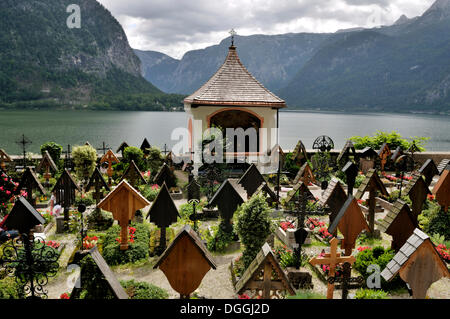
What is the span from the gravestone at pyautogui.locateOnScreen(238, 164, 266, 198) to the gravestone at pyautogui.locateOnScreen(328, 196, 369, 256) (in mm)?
5165

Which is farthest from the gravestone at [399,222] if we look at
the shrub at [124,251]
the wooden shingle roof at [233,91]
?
the wooden shingle roof at [233,91]

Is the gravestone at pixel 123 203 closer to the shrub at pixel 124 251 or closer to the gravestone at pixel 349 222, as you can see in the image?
the shrub at pixel 124 251

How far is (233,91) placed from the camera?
57.8 ft

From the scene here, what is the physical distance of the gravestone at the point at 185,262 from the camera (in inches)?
176

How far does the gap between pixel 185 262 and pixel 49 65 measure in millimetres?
120270

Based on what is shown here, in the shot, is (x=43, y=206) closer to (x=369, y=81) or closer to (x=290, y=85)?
(x=369, y=81)

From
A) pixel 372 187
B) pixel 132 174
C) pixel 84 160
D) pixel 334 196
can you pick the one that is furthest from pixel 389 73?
pixel 334 196

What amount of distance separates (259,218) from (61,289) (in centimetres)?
413

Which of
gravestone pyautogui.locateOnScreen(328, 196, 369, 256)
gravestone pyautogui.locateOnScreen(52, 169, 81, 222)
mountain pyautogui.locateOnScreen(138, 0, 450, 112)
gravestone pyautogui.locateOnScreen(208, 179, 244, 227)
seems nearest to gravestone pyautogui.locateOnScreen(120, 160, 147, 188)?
gravestone pyautogui.locateOnScreen(52, 169, 81, 222)

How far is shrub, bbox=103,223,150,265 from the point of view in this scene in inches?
317

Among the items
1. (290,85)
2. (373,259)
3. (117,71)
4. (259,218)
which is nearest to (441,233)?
(373,259)

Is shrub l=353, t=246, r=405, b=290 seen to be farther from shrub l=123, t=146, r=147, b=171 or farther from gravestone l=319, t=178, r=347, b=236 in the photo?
shrub l=123, t=146, r=147, b=171

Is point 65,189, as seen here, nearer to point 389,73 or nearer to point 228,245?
point 228,245

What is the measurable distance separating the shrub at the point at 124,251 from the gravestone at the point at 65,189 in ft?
5.91
